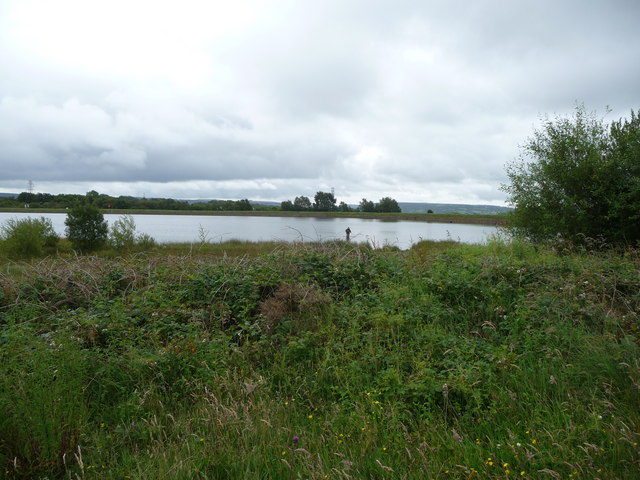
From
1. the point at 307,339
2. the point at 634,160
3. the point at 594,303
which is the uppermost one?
the point at 634,160

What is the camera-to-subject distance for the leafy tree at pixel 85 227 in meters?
20.5

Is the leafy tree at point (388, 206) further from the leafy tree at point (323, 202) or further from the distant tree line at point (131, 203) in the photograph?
the distant tree line at point (131, 203)

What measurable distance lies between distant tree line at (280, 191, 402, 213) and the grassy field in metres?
65.4

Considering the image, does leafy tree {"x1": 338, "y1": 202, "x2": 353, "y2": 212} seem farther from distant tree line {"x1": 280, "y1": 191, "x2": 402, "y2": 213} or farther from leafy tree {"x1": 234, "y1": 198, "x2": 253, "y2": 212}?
leafy tree {"x1": 234, "y1": 198, "x2": 253, "y2": 212}

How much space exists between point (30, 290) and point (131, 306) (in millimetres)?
2404

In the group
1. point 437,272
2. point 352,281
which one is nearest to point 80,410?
point 352,281

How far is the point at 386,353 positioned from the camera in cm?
421

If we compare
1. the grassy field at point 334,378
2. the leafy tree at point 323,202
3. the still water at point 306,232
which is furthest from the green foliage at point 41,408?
the leafy tree at point 323,202

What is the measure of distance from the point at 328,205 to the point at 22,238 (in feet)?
184

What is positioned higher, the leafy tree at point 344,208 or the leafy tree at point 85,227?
the leafy tree at point 344,208

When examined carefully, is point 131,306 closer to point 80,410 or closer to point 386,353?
point 80,410

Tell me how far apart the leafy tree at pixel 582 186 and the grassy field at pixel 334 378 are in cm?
434

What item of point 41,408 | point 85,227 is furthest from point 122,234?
point 41,408

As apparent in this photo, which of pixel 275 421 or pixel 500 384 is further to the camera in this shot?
pixel 500 384
